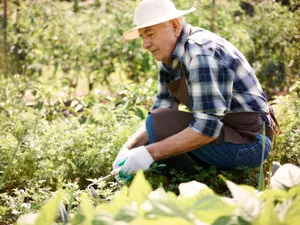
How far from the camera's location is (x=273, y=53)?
5602mm

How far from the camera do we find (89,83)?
17.1ft

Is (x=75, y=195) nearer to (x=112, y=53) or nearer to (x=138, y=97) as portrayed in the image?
(x=138, y=97)

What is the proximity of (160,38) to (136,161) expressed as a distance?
0.63 metres

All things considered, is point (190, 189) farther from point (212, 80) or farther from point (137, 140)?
point (137, 140)

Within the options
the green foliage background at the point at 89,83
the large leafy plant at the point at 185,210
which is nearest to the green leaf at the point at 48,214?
the large leafy plant at the point at 185,210

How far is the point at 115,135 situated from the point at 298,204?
223 cm

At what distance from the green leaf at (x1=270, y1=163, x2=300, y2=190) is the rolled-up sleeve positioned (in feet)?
3.91

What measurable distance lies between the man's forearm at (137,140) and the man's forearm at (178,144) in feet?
1.03

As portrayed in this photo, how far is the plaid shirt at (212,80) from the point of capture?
2645mm

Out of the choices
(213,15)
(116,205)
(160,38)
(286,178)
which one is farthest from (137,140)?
(213,15)

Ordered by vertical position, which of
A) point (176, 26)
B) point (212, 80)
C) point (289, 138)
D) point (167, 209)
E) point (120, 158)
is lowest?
point (289, 138)

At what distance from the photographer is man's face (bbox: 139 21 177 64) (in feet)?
9.00

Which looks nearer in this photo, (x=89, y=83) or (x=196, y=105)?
(x=196, y=105)

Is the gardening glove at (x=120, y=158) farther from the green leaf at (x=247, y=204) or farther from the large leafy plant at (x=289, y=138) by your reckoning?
the green leaf at (x=247, y=204)
